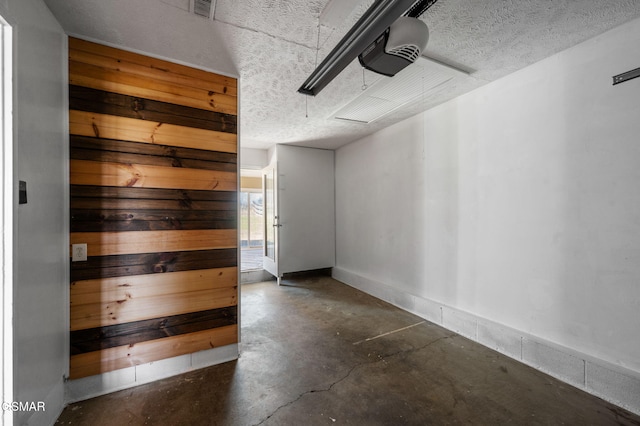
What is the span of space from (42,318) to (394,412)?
233 centimetres

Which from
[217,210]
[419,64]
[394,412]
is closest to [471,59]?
[419,64]

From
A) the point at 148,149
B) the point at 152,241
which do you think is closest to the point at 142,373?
the point at 152,241

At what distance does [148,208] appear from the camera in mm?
2111

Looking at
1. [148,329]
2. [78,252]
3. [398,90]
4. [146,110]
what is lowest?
[148,329]

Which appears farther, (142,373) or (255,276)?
(255,276)

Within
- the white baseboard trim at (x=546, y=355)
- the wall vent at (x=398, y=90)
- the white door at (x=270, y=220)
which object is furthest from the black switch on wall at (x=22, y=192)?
the white baseboard trim at (x=546, y=355)

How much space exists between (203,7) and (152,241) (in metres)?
1.75

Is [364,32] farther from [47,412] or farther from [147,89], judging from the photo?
[47,412]

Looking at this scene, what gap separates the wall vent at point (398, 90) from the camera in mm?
2359

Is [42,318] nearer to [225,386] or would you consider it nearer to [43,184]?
[43,184]

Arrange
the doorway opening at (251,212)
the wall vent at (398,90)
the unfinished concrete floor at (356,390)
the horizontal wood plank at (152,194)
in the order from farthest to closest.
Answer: the doorway opening at (251,212) < the wall vent at (398,90) < the horizontal wood plank at (152,194) < the unfinished concrete floor at (356,390)

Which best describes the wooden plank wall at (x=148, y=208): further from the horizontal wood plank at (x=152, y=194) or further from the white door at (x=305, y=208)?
the white door at (x=305, y=208)

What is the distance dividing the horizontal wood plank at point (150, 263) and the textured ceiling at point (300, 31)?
5.51 feet

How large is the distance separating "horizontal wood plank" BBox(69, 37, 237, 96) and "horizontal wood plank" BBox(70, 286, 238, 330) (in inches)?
72.5
